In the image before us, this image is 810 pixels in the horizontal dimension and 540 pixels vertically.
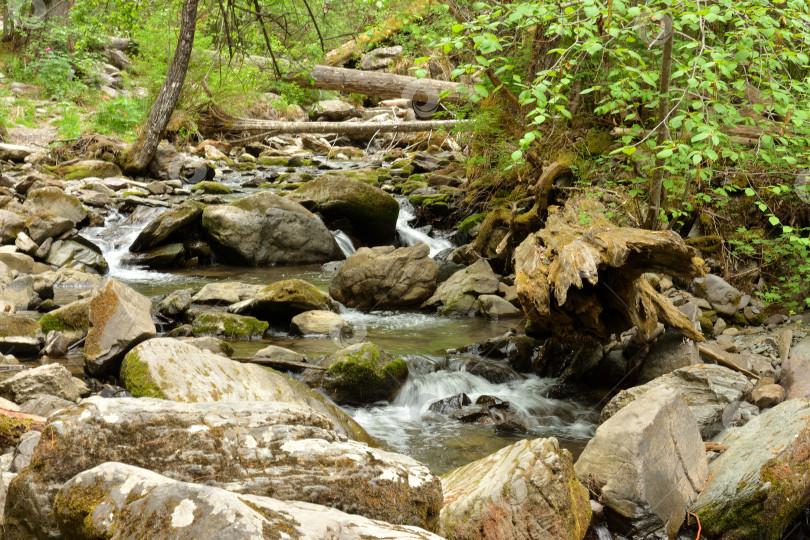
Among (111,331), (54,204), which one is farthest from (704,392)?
(54,204)

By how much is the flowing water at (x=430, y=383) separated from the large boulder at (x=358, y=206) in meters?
2.33

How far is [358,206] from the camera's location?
40.4 ft

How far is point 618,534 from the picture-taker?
3.69 m

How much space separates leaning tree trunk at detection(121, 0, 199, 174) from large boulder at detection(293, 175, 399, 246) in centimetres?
369

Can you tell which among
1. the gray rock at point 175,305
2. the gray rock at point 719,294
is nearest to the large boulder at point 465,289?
the gray rock at point 719,294

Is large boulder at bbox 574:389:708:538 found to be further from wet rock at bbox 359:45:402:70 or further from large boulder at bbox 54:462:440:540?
wet rock at bbox 359:45:402:70

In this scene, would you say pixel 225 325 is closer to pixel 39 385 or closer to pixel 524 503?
pixel 39 385

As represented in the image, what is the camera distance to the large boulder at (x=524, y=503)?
3240mm

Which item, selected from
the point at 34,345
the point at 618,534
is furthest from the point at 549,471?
the point at 34,345

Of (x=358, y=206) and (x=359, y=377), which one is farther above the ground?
(x=359, y=377)

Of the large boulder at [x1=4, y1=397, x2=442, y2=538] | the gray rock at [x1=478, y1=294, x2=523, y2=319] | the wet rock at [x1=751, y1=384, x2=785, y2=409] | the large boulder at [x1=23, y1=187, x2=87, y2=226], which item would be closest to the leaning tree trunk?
the large boulder at [x1=23, y1=187, x2=87, y2=226]

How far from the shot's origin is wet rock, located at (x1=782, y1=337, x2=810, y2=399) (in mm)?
5113

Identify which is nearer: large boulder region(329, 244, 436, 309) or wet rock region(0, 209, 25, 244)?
large boulder region(329, 244, 436, 309)

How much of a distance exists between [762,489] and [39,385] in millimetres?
4715
